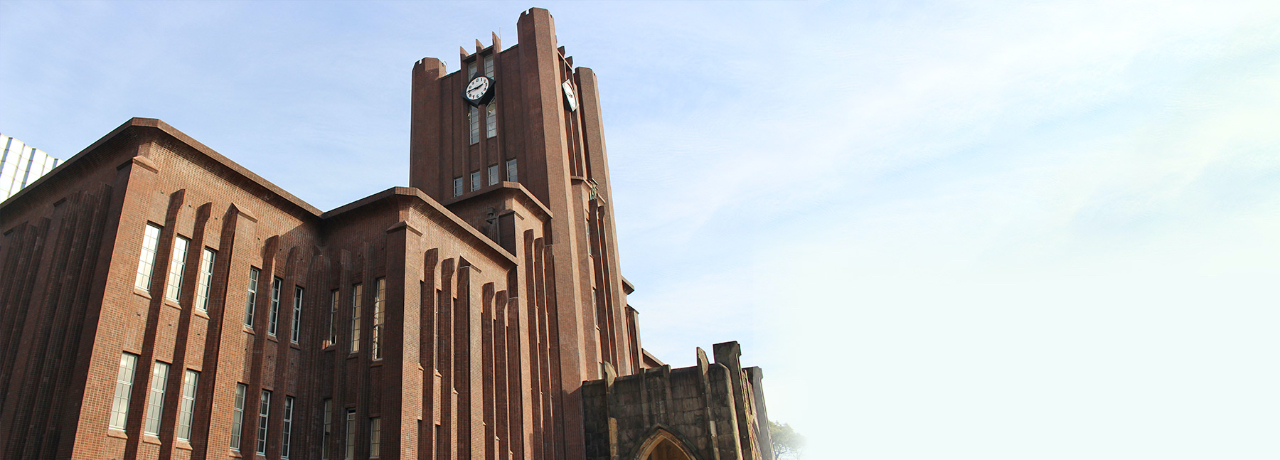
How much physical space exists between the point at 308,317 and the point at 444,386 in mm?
4355

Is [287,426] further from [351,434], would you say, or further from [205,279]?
[205,279]

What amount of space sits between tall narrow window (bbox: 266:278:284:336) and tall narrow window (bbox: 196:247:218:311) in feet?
5.40

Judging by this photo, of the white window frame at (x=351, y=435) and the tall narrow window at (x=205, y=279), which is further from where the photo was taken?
the white window frame at (x=351, y=435)

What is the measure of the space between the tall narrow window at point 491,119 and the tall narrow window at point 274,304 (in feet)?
59.6

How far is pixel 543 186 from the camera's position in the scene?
3572 cm

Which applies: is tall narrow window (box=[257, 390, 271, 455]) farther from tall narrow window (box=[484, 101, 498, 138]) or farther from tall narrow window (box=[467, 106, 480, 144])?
tall narrow window (box=[467, 106, 480, 144])

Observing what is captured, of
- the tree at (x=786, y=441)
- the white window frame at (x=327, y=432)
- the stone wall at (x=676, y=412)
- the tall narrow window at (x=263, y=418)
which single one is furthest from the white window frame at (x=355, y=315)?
the tree at (x=786, y=441)

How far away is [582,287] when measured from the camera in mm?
34844

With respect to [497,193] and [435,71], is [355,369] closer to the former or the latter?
[497,193]

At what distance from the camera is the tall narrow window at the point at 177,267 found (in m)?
19.2

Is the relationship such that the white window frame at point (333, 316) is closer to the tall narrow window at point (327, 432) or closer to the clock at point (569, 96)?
the tall narrow window at point (327, 432)

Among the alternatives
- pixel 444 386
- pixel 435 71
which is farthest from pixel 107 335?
pixel 435 71

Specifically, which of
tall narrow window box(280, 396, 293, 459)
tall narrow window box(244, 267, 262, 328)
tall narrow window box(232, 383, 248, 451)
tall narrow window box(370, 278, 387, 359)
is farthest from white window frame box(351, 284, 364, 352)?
tall narrow window box(232, 383, 248, 451)

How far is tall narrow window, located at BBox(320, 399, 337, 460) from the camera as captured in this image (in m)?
21.8
